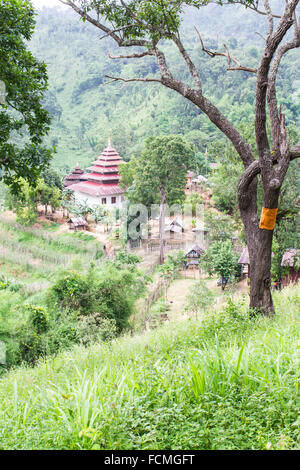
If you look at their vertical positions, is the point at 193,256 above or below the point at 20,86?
below

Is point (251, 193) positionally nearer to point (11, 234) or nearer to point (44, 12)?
point (11, 234)

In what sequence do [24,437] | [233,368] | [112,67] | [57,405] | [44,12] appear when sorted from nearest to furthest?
[24,437] < [57,405] < [233,368] < [112,67] < [44,12]

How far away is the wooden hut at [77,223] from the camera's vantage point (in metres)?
21.6

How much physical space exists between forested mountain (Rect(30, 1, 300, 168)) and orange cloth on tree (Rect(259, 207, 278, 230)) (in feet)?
80.5

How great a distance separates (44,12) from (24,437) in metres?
94.7

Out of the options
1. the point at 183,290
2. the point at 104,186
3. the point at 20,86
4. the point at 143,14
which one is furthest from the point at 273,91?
the point at 104,186

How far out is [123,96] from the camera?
2062 inches

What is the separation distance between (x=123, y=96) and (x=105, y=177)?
30024 mm

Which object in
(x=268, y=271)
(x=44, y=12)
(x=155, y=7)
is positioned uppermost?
(x=44, y=12)

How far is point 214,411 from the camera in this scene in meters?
2.06

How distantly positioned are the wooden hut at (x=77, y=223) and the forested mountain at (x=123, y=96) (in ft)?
35.7

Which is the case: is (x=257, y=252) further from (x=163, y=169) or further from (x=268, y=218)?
(x=163, y=169)

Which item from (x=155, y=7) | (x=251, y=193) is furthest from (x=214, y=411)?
(x=155, y=7)

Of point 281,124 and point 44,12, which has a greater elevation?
point 44,12
